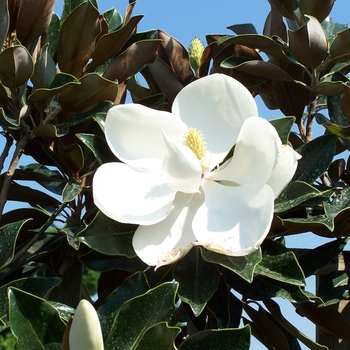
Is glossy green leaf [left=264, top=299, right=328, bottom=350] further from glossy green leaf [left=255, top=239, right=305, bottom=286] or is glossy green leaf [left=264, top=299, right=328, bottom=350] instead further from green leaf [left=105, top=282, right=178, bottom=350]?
green leaf [left=105, top=282, right=178, bottom=350]

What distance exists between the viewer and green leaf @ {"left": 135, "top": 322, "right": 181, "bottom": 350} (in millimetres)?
1244

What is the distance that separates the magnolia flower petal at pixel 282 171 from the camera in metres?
1.38

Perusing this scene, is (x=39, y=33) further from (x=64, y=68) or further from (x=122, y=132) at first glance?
(x=122, y=132)

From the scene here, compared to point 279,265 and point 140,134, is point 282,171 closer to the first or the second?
point 279,265

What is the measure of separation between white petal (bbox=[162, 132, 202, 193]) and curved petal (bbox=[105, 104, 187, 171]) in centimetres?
13

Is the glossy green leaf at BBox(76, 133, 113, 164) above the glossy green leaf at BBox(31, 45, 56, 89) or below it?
below

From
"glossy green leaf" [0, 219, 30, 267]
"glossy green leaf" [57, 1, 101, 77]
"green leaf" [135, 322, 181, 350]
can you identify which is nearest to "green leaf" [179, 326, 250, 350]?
"green leaf" [135, 322, 181, 350]

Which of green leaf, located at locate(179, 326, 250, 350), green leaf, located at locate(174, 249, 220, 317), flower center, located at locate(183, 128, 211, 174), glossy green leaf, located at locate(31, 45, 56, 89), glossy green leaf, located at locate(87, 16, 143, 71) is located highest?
glossy green leaf, located at locate(87, 16, 143, 71)

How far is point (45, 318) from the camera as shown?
1.30m

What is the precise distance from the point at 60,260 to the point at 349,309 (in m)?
0.91

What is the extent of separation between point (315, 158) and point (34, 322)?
0.87m

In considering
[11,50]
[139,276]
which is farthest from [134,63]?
[139,276]

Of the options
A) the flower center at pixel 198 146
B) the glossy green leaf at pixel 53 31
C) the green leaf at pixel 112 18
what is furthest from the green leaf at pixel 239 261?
the green leaf at pixel 112 18

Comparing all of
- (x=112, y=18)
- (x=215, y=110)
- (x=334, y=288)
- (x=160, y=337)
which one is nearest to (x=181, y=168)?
(x=215, y=110)
